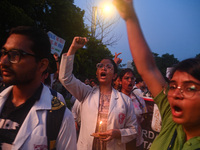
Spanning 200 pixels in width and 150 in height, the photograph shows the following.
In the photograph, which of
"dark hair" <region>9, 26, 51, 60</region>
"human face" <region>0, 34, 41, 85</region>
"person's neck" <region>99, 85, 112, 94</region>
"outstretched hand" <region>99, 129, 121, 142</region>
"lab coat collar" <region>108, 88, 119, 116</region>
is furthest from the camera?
"person's neck" <region>99, 85, 112, 94</region>

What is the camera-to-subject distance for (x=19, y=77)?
1.60 meters

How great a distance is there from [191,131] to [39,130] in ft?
4.01

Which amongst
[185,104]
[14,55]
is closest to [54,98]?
[14,55]

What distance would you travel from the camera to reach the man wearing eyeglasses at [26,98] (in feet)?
4.83

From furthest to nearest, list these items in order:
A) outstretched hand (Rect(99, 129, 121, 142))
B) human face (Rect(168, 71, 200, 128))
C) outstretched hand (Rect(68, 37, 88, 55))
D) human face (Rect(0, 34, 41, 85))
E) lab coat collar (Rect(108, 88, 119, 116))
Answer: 1. lab coat collar (Rect(108, 88, 119, 116))
2. outstretched hand (Rect(68, 37, 88, 55))
3. outstretched hand (Rect(99, 129, 121, 142))
4. human face (Rect(0, 34, 41, 85))
5. human face (Rect(168, 71, 200, 128))

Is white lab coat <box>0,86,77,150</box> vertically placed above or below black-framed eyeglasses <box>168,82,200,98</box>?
below

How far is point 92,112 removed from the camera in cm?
279

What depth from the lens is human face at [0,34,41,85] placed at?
62.2 inches

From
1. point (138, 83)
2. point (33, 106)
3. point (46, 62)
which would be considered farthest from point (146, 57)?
point (138, 83)

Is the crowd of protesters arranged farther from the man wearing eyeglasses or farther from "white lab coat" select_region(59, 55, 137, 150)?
"white lab coat" select_region(59, 55, 137, 150)

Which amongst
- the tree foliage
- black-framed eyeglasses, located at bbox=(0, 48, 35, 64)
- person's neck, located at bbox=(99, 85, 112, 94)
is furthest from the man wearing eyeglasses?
the tree foliage

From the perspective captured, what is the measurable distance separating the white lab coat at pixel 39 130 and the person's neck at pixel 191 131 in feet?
3.17

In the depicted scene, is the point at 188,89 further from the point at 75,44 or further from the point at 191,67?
the point at 75,44

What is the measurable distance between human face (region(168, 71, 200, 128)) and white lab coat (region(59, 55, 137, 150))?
1421 millimetres
